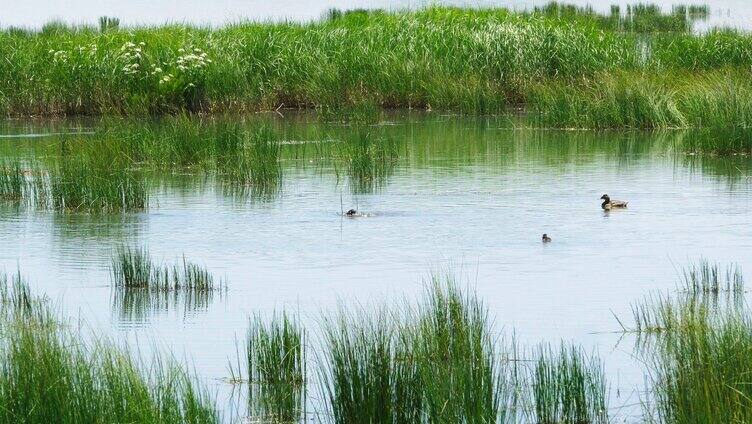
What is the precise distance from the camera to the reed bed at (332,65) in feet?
88.0

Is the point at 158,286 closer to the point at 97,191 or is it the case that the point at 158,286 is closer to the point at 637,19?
the point at 97,191

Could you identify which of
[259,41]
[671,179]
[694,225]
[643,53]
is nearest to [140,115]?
[259,41]

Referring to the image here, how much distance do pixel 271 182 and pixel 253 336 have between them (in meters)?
9.20

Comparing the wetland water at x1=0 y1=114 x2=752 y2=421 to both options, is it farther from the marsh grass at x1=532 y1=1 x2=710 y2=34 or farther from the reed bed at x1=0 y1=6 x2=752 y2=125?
the marsh grass at x1=532 y1=1 x2=710 y2=34

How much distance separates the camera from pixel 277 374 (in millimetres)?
7875

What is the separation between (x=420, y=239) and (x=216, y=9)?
5148 centimetres

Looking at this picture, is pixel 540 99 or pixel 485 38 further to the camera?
pixel 485 38

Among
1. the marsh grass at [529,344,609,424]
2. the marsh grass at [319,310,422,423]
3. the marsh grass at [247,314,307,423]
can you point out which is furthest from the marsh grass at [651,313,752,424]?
the marsh grass at [247,314,307,423]

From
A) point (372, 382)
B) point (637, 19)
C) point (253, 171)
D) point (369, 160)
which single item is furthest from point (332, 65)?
point (372, 382)

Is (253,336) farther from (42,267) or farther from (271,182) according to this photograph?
(271,182)

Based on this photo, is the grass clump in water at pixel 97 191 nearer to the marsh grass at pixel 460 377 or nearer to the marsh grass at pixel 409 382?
the marsh grass at pixel 460 377

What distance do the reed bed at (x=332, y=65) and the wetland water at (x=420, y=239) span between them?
17.7 ft

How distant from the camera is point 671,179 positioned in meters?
17.8

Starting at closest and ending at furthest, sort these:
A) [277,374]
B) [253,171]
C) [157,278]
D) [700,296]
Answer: [277,374], [700,296], [157,278], [253,171]
